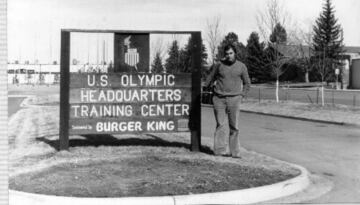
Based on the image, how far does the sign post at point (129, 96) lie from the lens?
863 centimetres

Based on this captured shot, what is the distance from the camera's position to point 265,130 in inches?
556

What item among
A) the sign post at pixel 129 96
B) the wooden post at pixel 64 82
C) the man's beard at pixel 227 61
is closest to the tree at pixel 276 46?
the sign post at pixel 129 96

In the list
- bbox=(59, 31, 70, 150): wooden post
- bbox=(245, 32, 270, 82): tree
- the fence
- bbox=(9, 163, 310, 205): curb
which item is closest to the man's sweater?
bbox=(59, 31, 70, 150): wooden post

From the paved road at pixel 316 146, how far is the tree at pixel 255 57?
17.9 metres

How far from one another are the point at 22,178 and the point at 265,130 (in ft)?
28.3

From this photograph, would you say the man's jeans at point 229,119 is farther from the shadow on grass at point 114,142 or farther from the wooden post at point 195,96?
the shadow on grass at point 114,142

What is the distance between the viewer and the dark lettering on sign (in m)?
8.63

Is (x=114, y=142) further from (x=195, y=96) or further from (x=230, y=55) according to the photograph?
(x=230, y=55)

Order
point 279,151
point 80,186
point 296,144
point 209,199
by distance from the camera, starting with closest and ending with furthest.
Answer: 1. point 209,199
2. point 80,186
3. point 279,151
4. point 296,144

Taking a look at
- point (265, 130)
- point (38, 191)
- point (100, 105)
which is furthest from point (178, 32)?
point (265, 130)

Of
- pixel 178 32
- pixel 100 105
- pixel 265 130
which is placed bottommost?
pixel 265 130

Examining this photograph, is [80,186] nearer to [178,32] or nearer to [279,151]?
[178,32]

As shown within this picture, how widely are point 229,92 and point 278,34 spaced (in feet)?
65.7

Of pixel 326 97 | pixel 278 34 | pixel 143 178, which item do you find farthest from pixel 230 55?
pixel 326 97
